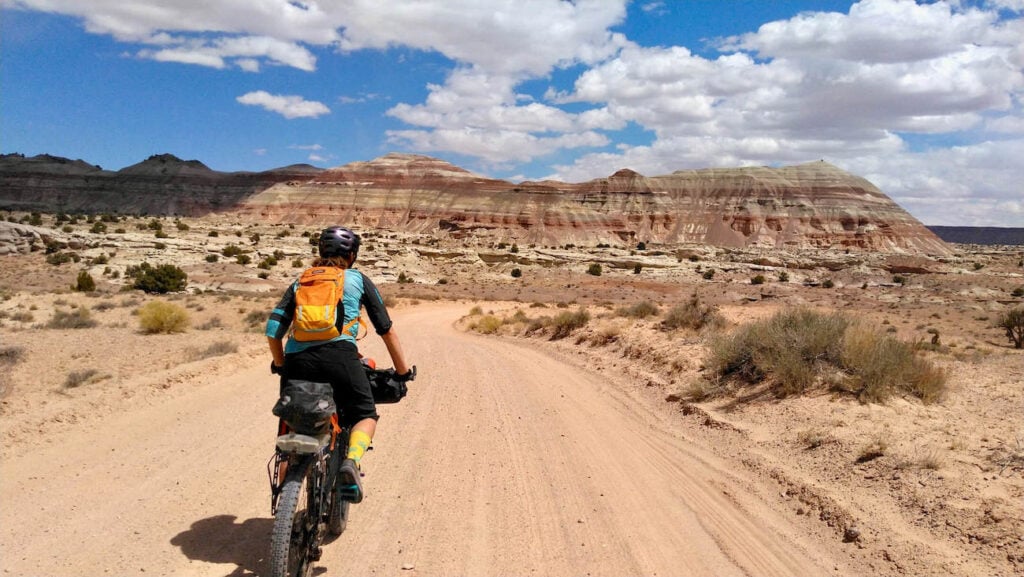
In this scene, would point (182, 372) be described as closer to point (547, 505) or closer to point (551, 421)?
point (551, 421)

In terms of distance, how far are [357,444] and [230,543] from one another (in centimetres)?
134

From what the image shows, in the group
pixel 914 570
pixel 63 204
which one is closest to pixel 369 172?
pixel 63 204

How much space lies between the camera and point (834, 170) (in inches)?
5044

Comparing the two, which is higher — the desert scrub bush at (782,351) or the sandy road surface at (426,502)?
the desert scrub bush at (782,351)

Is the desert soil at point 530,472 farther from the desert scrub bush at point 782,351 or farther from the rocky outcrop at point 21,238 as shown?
the rocky outcrop at point 21,238

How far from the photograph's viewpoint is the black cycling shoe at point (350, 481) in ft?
13.6

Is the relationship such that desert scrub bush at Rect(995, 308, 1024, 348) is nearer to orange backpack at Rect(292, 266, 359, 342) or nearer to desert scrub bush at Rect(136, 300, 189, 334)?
orange backpack at Rect(292, 266, 359, 342)

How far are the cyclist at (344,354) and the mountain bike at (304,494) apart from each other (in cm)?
13

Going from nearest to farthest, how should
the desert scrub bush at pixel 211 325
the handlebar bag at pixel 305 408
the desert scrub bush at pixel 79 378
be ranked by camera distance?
the handlebar bag at pixel 305 408 → the desert scrub bush at pixel 79 378 → the desert scrub bush at pixel 211 325

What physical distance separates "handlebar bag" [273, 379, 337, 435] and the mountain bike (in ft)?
0.20

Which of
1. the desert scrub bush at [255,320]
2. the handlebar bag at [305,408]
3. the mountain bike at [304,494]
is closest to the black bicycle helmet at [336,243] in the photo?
the mountain bike at [304,494]

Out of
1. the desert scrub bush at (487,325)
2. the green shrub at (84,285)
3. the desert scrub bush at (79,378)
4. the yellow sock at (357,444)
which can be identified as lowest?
the desert scrub bush at (487,325)

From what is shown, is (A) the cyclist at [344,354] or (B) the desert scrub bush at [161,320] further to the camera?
(B) the desert scrub bush at [161,320]

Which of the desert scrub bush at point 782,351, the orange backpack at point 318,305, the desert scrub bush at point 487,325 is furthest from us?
the desert scrub bush at point 487,325
